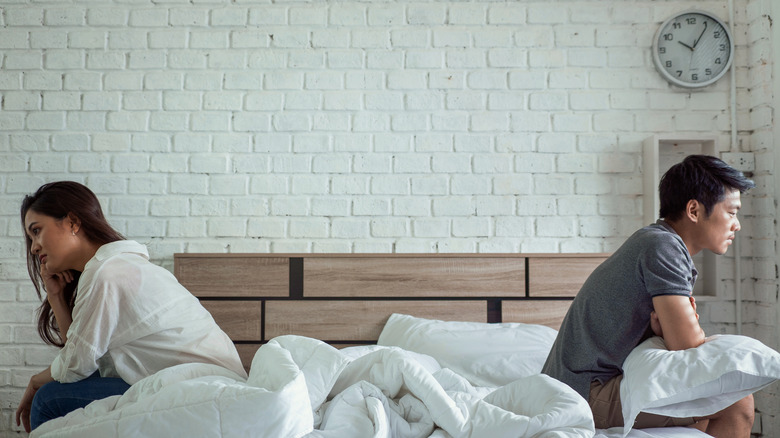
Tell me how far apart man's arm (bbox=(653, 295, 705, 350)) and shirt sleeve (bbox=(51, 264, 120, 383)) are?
1.36m

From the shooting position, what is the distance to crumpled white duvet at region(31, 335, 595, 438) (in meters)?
1.04

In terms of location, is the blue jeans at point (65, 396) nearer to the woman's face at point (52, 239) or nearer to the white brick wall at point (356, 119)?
the woman's face at point (52, 239)

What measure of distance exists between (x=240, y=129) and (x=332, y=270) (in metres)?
0.75

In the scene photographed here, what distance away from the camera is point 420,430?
116 cm

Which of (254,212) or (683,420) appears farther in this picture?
(254,212)

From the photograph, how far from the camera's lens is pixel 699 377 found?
133 centimetres

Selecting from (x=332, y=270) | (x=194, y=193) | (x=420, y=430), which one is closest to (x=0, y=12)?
(x=194, y=193)

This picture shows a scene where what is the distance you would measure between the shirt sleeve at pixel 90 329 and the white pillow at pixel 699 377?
4.18ft

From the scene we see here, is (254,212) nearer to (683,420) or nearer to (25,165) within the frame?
(25,165)

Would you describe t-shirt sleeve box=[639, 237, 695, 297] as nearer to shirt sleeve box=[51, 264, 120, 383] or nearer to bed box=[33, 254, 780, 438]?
bed box=[33, 254, 780, 438]

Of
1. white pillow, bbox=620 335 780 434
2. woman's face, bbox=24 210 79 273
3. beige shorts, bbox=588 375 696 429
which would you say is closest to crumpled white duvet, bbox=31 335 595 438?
white pillow, bbox=620 335 780 434

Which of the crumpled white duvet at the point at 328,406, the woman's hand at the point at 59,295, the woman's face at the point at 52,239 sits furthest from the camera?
the woman's hand at the point at 59,295

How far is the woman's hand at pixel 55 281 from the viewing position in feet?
6.39

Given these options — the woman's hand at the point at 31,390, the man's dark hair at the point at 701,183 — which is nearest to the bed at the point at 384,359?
the man's dark hair at the point at 701,183
